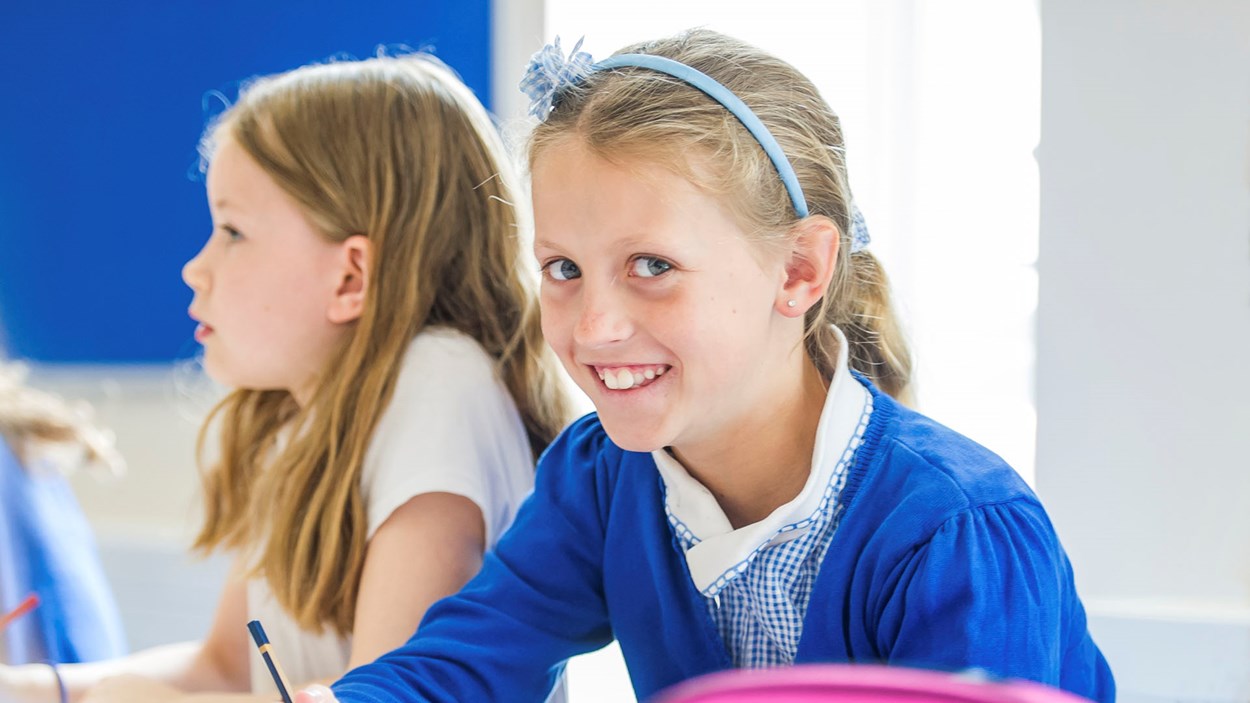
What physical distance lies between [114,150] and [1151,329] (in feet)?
5.59

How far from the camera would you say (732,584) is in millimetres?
893

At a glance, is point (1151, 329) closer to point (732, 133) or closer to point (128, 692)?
point (732, 133)

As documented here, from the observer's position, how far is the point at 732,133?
2.69 ft

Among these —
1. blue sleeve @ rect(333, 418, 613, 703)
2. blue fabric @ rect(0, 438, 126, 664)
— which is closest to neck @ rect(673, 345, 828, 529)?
blue sleeve @ rect(333, 418, 613, 703)

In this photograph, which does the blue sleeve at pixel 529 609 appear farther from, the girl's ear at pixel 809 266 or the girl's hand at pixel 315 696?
the girl's ear at pixel 809 266

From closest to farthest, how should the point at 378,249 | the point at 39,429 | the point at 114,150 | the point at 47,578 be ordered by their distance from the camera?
the point at 378,249 < the point at 47,578 < the point at 39,429 < the point at 114,150

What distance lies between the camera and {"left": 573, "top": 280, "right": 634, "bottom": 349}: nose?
80 cm

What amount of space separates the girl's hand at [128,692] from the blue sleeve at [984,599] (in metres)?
0.65

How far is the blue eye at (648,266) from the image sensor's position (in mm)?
805

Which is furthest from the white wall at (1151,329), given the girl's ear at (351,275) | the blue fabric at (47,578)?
the blue fabric at (47,578)

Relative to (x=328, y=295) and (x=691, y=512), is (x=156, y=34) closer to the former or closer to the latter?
(x=328, y=295)

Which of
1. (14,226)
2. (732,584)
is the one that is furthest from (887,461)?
(14,226)

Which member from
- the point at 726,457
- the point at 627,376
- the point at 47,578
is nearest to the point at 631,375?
the point at 627,376

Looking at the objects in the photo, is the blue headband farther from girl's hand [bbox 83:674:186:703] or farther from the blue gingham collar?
girl's hand [bbox 83:674:186:703]
